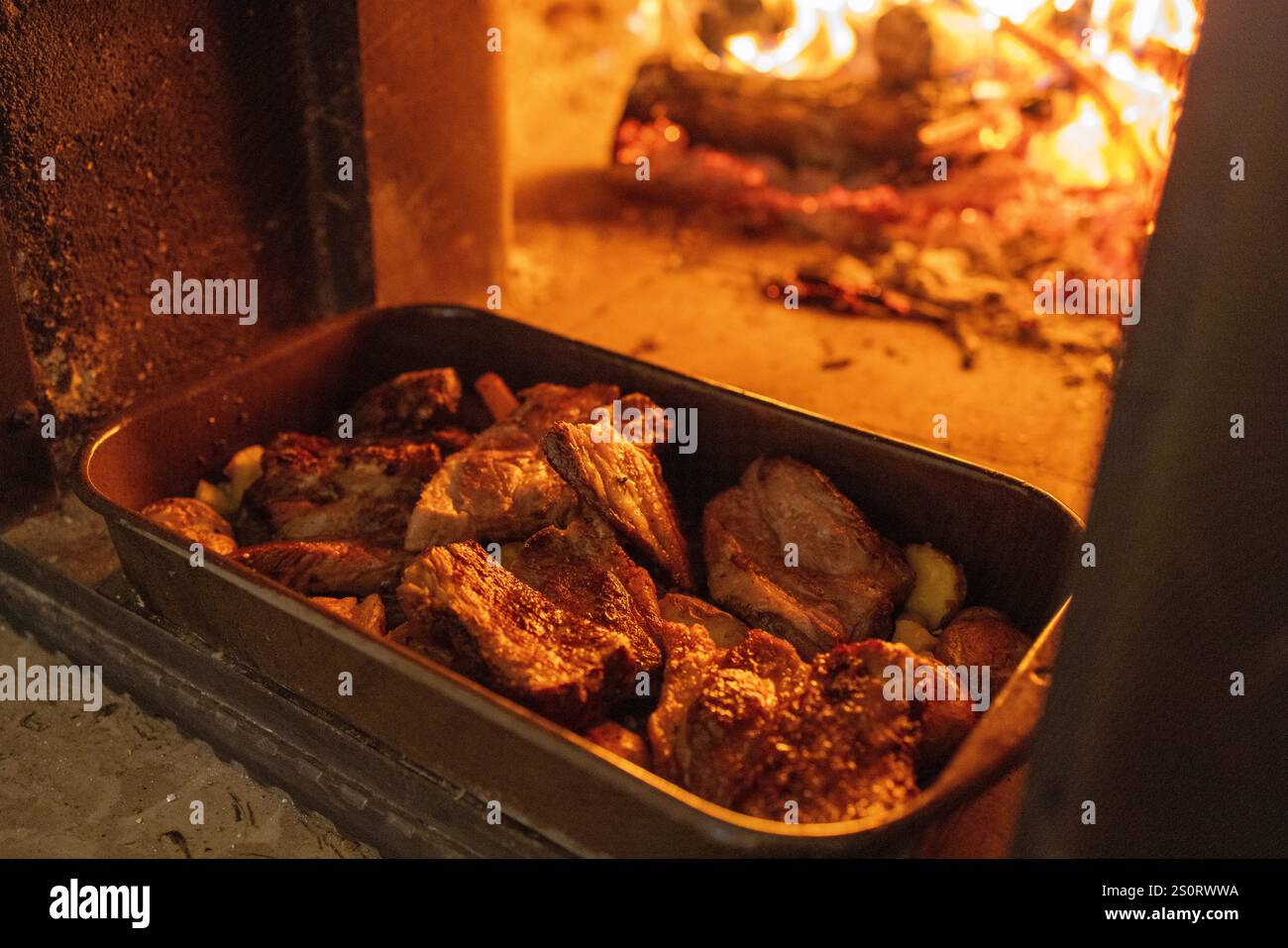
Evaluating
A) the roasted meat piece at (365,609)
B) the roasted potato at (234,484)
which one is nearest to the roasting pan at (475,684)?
the roasted potato at (234,484)

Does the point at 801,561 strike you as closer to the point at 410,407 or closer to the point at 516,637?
the point at 516,637

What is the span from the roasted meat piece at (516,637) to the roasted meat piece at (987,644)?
2.23 ft

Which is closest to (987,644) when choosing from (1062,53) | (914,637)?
(914,637)

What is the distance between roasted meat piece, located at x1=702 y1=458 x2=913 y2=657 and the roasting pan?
13 centimetres

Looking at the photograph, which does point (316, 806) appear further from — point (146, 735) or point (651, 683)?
point (651, 683)

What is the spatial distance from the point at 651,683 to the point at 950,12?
488 cm

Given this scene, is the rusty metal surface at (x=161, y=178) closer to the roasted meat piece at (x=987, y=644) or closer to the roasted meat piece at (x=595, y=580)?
the roasted meat piece at (x=595, y=580)

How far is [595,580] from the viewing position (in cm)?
238

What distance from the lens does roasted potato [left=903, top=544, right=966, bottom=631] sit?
2500 millimetres

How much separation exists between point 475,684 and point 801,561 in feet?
3.04

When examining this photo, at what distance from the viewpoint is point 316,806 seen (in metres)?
2.41

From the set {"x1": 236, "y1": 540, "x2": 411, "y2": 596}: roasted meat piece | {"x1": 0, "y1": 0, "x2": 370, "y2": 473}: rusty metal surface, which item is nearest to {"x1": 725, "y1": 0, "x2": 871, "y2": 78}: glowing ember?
{"x1": 0, "y1": 0, "x2": 370, "y2": 473}: rusty metal surface

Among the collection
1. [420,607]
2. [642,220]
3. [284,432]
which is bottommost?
[420,607]
